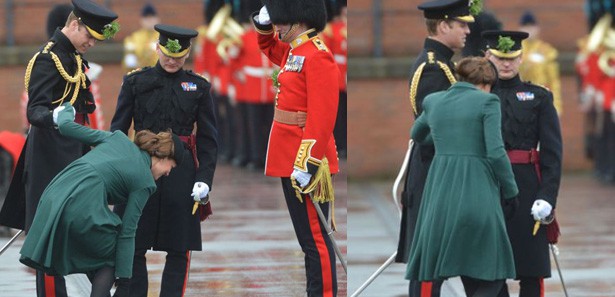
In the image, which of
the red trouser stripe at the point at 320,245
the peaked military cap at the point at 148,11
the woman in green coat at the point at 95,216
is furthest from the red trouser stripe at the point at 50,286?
the peaked military cap at the point at 148,11

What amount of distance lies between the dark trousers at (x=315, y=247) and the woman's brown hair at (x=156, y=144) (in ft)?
2.82

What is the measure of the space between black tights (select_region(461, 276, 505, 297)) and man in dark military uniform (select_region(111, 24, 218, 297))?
4.73 ft

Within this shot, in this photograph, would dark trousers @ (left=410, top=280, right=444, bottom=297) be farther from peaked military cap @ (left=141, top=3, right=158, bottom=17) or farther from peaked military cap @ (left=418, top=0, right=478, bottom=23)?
peaked military cap @ (left=141, top=3, right=158, bottom=17)

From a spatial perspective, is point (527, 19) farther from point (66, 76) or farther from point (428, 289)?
point (66, 76)

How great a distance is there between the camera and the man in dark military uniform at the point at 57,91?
7.93 meters

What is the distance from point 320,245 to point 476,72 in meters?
1.23

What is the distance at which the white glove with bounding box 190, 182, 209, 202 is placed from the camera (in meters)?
7.80

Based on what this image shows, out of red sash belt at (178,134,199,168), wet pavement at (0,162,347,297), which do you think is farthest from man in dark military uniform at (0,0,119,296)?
wet pavement at (0,162,347,297)

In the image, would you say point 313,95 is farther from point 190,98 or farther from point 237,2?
point 237,2

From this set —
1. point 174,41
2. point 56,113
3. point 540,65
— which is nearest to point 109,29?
point 174,41

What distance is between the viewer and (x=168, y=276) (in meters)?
7.91

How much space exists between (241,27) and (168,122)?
33.8 ft

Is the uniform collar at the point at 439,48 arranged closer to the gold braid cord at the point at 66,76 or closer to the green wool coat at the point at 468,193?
the green wool coat at the point at 468,193

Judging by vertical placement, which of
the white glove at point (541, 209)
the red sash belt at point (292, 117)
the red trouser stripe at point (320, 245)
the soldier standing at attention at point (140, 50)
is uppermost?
the red sash belt at point (292, 117)
